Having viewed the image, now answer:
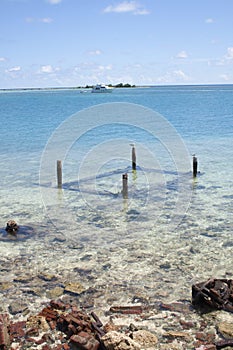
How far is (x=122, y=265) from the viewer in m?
12.8

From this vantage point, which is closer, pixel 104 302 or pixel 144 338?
pixel 144 338

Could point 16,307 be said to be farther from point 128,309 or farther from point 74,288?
point 128,309

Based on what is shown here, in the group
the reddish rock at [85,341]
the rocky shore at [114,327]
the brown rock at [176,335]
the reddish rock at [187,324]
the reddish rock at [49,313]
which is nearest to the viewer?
the reddish rock at [85,341]

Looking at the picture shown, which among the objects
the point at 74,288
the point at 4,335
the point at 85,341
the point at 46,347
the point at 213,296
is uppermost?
the point at 213,296

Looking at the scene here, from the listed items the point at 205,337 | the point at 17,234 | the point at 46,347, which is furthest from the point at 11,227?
the point at 205,337

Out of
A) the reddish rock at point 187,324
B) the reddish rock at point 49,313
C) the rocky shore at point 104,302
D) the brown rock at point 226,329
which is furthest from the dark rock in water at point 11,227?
the brown rock at point 226,329

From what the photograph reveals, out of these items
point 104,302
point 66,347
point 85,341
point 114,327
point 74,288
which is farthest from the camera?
point 74,288

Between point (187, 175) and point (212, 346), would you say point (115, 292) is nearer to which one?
point (212, 346)

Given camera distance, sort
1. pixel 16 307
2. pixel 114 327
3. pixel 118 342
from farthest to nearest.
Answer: pixel 16 307 < pixel 114 327 < pixel 118 342

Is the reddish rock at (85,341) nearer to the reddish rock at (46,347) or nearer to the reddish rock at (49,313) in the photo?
the reddish rock at (46,347)

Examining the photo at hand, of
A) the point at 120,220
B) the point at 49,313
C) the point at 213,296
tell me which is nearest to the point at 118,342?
the point at 49,313

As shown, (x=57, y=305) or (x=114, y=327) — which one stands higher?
(x=57, y=305)

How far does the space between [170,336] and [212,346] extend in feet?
3.40

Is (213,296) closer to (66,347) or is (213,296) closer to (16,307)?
(66,347)
